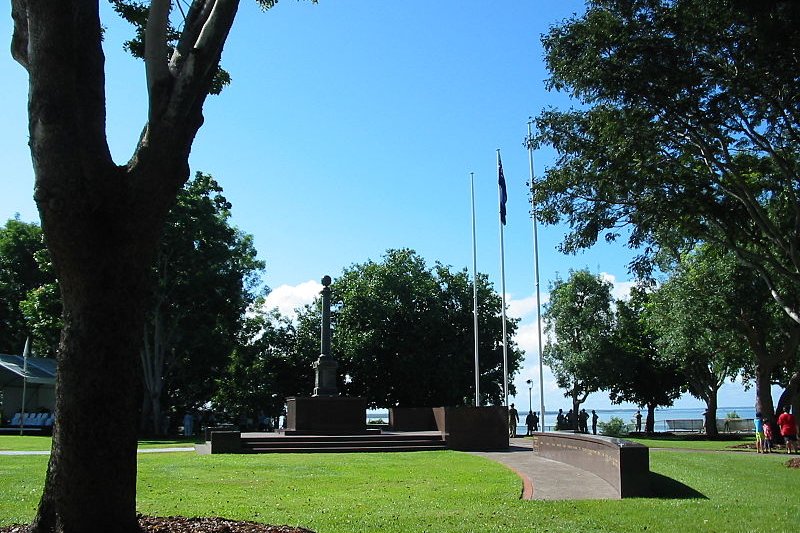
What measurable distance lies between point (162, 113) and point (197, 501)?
6251 millimetres

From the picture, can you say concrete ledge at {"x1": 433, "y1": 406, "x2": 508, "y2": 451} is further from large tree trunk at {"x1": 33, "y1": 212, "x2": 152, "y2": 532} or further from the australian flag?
large tree trunk at {"x1": 33, "y1": 212, "x2": 152, "y2": 532}

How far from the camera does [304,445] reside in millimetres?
23609

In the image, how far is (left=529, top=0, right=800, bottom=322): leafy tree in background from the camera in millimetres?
14305

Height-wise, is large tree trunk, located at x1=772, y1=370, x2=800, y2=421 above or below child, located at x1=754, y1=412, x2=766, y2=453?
above

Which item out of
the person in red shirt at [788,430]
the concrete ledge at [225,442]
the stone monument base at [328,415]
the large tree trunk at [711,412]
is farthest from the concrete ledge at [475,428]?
the large tree trunk at [711,412]

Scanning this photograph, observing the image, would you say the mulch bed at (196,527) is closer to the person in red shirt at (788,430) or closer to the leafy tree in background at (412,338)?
the person in red shirt at (788,430)

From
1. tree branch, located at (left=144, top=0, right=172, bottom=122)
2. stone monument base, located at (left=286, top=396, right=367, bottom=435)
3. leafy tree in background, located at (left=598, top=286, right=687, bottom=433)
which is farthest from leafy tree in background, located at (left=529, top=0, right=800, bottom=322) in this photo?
leafy tree in background, located at (left=598, top=286, right=687, bottom=433)

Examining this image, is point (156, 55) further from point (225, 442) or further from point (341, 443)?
point (341, 443)

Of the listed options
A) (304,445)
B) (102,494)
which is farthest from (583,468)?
(102,494)

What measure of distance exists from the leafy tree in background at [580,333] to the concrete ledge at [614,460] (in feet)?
95.3

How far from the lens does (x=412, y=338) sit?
43938 mm

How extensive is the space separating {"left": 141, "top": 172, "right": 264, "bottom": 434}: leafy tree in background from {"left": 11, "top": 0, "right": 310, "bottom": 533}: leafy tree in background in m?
32.6

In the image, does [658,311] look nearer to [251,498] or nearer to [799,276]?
[799,276]

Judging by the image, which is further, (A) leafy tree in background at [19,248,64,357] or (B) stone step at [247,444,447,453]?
(A) leafy tree in background at [19,248,64,357]
